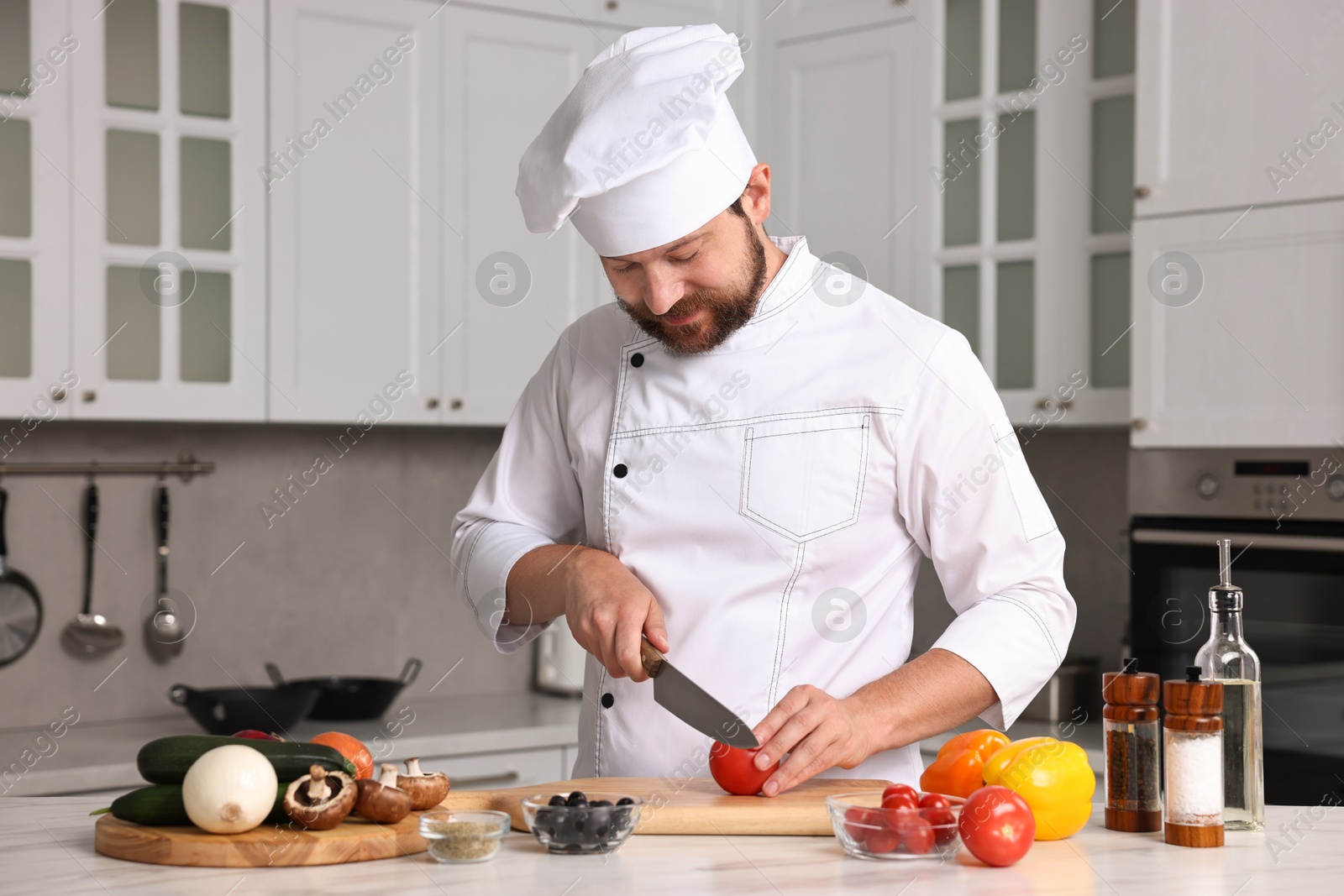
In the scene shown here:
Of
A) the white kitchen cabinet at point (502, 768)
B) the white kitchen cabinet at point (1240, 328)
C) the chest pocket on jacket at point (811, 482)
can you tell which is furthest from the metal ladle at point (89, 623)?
the white kitchen cabinet at point (1240, 328)

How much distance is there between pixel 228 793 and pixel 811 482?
66cm

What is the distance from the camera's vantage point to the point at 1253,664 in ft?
3.82

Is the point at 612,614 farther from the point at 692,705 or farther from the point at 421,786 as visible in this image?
the point at 421,786

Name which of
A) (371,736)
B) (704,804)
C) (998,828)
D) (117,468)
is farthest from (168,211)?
(998,828)

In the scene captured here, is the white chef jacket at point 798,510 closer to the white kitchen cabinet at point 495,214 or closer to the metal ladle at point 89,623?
the white kitchen cabinet at point 495,214

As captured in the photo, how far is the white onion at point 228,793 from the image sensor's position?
1.09 m

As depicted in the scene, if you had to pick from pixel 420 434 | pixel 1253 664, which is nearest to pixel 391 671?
pixel 420 434

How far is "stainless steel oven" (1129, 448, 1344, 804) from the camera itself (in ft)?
7.30

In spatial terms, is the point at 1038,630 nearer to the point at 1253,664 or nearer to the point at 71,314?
the point at 1253,664

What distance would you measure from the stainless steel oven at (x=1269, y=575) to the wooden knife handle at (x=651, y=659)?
1.45 metres

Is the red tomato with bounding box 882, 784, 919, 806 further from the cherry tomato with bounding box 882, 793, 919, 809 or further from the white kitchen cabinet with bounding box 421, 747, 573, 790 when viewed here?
the white kitchen cabinet with bounding box 421, 747, 573, 790

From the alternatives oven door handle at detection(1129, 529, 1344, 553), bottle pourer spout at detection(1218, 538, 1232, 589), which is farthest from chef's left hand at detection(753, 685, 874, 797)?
oven door handle at detection(1129, 529, 1344, 553)

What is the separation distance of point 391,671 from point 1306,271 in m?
2.07

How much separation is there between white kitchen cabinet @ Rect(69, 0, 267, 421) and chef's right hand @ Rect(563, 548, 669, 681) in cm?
145
